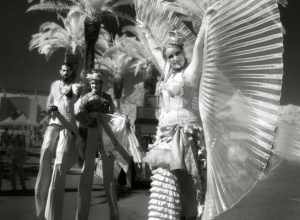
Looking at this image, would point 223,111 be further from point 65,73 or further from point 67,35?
point 67,35

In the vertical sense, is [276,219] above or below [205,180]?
below

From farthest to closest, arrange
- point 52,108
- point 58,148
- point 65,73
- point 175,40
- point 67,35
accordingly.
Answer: point 67,35 < point 65,73 < point 58,148 < point 52,108 < point 175,40

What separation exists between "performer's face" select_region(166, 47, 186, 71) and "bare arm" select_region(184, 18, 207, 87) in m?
0.10

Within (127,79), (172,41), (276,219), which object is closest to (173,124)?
(172,41)

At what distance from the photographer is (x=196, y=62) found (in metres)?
3.00

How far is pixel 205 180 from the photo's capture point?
2969 mm

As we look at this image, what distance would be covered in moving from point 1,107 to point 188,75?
5.21m

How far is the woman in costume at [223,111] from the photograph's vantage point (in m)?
2.76

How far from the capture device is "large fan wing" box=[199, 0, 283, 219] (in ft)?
9.02

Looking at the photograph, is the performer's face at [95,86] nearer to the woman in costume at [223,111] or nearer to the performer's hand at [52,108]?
the performer's hand at [52,108]

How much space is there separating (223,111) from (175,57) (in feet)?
1.83

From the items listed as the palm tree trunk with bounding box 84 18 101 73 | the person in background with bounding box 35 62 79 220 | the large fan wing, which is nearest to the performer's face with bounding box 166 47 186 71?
the large fan wing

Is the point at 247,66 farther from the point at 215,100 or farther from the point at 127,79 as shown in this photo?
the point at 127,79

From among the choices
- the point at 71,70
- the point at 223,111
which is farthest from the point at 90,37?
the point at 223,111
